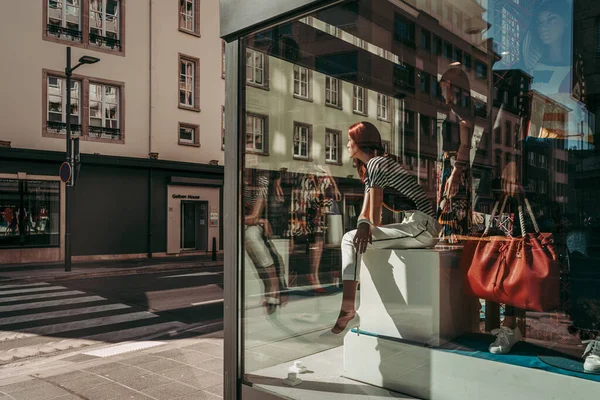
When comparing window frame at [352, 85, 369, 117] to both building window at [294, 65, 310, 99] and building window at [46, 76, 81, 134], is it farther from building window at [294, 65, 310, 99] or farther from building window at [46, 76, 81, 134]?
building window at [46, 76, 81, 134]

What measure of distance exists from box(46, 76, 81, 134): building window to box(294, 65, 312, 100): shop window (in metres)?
17.7

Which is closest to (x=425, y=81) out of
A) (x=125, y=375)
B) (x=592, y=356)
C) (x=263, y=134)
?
(x=263, y=134)

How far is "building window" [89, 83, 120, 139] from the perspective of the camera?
20141 mm

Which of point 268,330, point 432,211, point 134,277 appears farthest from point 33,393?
point 134,277

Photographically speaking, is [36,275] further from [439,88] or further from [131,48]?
[439,88]

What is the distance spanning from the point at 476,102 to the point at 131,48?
65.3ft

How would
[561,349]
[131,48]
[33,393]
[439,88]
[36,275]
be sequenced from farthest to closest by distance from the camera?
1. [131,48]
2. [36,275]
3. [33,393]
4. [439,88]
5. [561,349]

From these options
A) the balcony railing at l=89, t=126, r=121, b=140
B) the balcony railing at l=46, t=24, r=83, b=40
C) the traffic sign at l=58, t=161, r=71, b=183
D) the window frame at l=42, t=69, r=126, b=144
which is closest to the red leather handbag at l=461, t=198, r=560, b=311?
the traffic sign at l=58, t=161, r=71, b=183

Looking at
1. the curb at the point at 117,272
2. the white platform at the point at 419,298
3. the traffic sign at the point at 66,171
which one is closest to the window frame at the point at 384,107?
the white platform at the point at 419,298

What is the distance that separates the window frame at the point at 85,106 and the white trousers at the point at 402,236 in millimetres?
18133

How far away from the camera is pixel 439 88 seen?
375 cm

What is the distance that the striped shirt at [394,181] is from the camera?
3365 millimetres

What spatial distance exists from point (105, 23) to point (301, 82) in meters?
19.4

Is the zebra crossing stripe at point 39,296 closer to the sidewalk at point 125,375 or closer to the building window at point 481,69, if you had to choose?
the sidewalk at point 125,375
